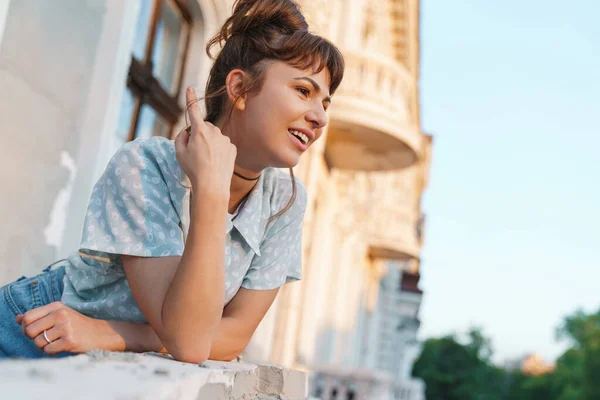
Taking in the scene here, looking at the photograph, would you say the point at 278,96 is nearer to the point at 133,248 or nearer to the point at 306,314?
the point at 133,248

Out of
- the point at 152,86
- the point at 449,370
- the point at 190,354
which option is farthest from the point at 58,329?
the point at 449,370

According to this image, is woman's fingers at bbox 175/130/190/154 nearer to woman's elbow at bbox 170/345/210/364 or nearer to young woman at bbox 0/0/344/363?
young woman at bbox 0/0/344/363

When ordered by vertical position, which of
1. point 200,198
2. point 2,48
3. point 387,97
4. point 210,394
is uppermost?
point 387,97

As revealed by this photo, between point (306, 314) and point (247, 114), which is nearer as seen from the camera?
point (247, 114)

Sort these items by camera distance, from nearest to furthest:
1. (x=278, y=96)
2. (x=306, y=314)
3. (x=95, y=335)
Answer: (x=95, y=335) < (x=278, y=96) < (x=306, y=314)

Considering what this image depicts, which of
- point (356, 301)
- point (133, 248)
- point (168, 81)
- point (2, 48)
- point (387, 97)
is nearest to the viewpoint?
point (133, 248)

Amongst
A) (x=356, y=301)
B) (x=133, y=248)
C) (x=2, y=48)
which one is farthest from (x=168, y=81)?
(x=356, y=301)

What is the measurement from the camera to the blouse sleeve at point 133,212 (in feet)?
5.59

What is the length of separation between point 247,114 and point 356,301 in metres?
15.8

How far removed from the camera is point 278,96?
1952 mm

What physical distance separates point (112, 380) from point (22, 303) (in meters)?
0.96

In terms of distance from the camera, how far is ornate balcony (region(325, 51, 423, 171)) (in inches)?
344

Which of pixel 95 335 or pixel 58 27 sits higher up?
pixel 58 27

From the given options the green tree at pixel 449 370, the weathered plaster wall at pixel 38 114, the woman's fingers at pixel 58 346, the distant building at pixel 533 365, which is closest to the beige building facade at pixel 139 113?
the weathered plaster wall at pixel 38 114
